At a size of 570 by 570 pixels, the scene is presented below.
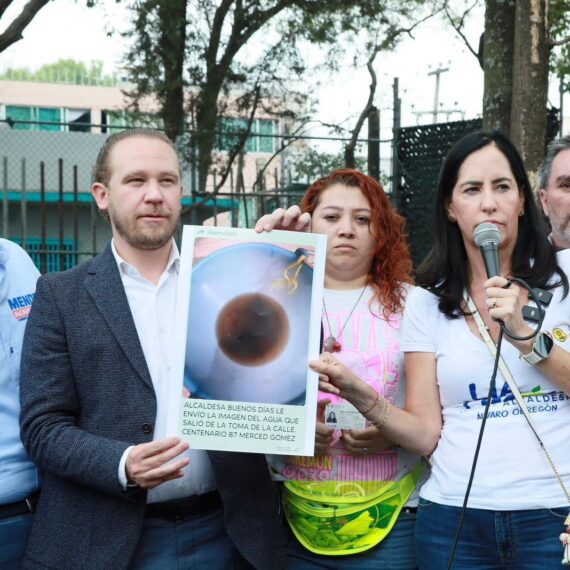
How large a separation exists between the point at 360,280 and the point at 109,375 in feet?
3.77

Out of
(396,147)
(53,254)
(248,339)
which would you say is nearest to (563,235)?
(248,339)

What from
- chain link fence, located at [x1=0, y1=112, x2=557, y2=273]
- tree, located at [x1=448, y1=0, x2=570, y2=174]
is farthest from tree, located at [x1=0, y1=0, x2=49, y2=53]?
tree, located at [x1=448, y1=0, x2=570, y2=174]

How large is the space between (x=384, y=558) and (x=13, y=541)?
1.27 meters

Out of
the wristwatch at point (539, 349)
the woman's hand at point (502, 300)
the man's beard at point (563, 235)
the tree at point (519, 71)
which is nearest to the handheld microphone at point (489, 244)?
the woman's hand at point (502, 300)

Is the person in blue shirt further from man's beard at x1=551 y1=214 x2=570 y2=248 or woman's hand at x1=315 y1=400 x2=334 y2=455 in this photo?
man's beard at x1=551 y1=214 x2=570 y2=248

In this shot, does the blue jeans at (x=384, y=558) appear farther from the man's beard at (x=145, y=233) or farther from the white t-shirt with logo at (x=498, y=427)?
the man's beard at (x=145, y=233)

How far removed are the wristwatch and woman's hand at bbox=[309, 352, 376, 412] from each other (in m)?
0.50

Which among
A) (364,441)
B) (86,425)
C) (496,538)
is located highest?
(86,425)

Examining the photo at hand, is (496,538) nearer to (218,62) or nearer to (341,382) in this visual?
(341,382)

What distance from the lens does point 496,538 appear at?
248 centimetres

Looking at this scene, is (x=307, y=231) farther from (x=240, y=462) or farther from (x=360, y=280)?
(x=240, y=462)

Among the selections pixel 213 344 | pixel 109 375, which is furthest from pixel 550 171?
pixel 109 375

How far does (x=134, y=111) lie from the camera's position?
11.1 m

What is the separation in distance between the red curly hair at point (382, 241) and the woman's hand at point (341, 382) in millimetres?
635
